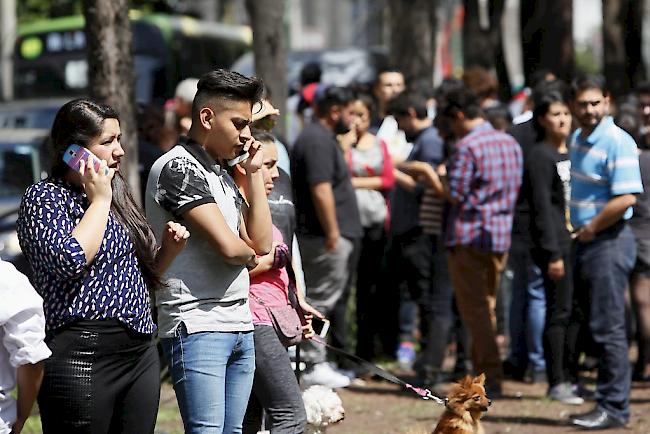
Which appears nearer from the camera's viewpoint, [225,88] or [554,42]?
[225,88]

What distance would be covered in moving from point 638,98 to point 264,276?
5.15 metres

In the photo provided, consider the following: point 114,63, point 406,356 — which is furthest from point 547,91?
point 114,63

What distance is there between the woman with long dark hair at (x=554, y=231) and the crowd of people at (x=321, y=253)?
0.6 inches

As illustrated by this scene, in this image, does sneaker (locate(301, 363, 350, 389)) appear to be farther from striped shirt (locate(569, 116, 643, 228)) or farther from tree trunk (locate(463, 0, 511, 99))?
tree trunk (locate(463, 0, 511, 99))

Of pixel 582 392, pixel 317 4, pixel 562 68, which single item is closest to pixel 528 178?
pixel 582 392

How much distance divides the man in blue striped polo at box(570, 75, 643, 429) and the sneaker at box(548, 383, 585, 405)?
85 cm

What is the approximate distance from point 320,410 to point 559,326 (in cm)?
356

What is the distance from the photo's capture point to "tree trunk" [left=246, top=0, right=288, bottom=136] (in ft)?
38.9

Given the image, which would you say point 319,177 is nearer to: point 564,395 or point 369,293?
point 369,293

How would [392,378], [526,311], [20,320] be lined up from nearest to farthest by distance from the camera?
[20,320] < [392,378] < [526,311]

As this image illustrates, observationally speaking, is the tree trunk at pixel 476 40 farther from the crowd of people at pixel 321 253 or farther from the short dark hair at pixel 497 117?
the short dark hair at pixel 497 117

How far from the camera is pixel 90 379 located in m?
4.51

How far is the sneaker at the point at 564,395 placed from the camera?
8938 millimetres

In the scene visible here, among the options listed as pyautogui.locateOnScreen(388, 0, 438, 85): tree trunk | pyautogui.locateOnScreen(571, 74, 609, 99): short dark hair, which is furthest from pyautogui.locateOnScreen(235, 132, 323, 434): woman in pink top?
pyautogui.locateOnScreen(388, 0, 438, 85): tree trunk
